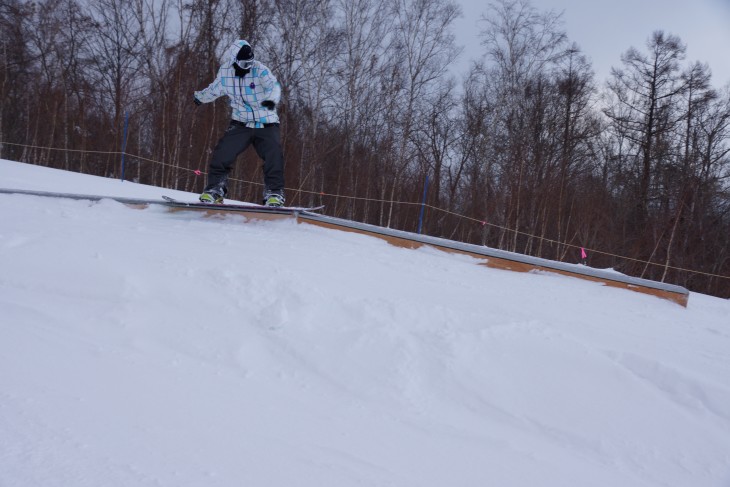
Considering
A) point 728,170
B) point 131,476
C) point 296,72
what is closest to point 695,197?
point 728,170

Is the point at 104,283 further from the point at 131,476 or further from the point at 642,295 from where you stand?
the point at 642,295

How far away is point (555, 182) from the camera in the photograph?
18922 mm

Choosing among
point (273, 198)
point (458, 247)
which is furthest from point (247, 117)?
point (458, 247)

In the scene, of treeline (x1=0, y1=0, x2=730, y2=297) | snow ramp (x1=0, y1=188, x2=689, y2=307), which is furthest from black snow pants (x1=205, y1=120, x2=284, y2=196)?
Answer: treeline (x1=0, y1=0, x2=730, y2=297)

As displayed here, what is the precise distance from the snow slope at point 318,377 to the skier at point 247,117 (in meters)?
1.73

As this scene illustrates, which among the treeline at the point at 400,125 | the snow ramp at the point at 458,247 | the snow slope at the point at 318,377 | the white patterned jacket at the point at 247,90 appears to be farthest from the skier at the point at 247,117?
the treeline at the point at 400,125

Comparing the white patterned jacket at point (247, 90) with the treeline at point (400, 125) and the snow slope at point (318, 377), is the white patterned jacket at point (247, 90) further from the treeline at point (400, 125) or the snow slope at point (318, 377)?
the treeline at point (400, 125)

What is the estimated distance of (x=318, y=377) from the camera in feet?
7.17

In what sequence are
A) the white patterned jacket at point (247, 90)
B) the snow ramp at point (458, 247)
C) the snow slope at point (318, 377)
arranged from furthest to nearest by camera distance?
the white patterned jacket at point (247, 90) → the snow ramp at point (458, 247) → the snow slope at point (318, 377)

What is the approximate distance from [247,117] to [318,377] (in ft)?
11.8

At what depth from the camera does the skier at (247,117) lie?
4.97 meters

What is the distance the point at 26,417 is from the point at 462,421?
1517 millimetres

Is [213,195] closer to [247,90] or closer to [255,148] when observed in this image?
[255,148]

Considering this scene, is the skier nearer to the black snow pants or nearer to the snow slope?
the black snow pants
